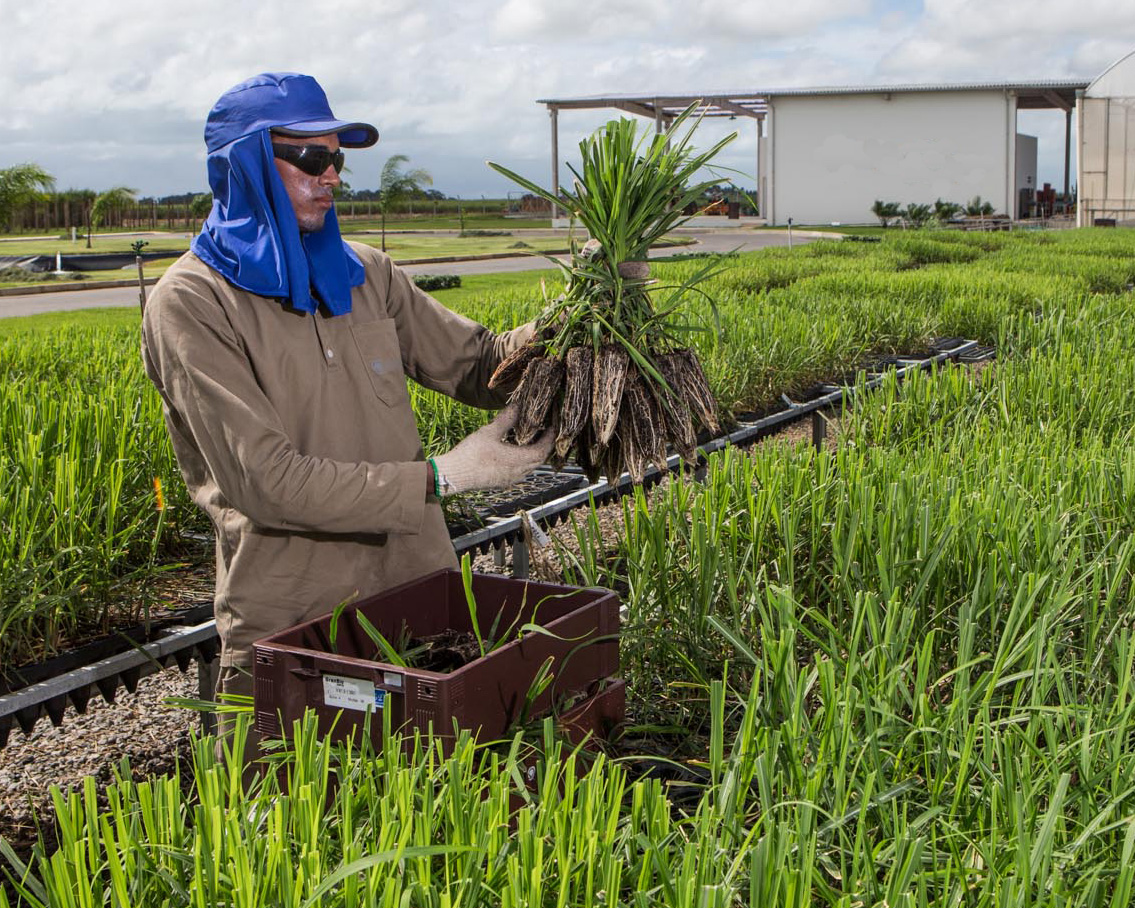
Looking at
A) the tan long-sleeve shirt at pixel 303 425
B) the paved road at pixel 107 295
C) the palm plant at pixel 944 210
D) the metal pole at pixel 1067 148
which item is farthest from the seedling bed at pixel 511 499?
the metal pole at pixel 1067 148

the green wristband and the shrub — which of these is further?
→ the shrub

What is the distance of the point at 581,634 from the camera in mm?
1998

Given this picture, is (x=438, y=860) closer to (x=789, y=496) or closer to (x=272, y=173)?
(x=272, y=173)

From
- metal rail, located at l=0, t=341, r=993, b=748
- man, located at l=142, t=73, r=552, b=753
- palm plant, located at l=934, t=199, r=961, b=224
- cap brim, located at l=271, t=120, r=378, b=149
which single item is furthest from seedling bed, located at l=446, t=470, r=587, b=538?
palm plant, located at l=934, t=199, r=961, b=224

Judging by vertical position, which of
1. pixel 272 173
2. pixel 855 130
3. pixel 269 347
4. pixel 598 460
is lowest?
pixel 598 460

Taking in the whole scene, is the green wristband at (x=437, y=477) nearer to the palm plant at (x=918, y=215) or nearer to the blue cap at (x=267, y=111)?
the blue cap at (x=267, y=111)

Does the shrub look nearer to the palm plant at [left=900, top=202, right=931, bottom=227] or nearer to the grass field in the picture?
the grass field

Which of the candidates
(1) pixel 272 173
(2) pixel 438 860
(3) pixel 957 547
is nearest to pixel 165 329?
(1) pixel 272 173

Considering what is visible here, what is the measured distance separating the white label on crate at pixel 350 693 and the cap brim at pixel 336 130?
965 millimetres

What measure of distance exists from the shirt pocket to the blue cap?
1.26 feet

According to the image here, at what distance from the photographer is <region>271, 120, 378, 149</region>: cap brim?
7.17ft

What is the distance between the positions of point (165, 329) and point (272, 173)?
1.09 ft

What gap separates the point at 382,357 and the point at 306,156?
404 mm

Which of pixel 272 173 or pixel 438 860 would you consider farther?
pixel 272 173
